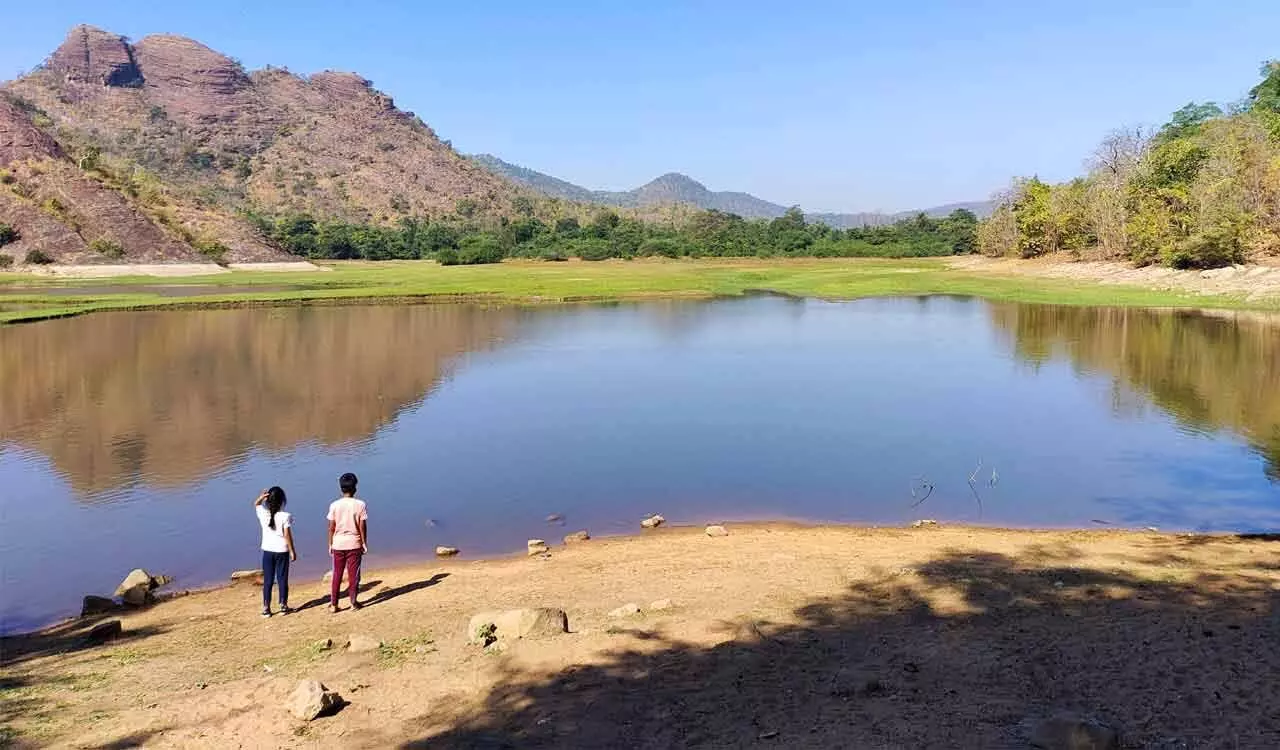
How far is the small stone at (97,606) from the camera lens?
10625 mm

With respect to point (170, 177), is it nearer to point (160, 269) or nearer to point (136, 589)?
point (160, 269)

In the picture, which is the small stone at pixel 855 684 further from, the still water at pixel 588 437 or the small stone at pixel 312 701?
the still water at pixel 588 437

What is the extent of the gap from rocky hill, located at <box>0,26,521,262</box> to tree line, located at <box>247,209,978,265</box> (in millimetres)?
12222

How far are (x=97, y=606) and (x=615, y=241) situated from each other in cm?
10439

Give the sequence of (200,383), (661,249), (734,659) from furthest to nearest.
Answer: (661,249), (200,383), (734,659)

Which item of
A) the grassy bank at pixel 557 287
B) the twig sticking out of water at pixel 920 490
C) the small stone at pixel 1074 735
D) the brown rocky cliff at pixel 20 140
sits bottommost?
the twig sticking out of water at pixel 920 490

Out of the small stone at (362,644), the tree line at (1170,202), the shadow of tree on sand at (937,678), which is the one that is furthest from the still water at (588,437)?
the tree line at (1170,202)

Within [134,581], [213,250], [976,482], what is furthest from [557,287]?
[134,581]

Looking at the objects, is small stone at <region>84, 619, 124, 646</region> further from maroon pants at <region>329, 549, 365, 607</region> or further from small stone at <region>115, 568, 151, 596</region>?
maroon pants at <region>329, 549, 365, 607</region>

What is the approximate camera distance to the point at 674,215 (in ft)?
544

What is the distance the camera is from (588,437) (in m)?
19.6

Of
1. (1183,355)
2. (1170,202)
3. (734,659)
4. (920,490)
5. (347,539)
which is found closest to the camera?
(734,659)

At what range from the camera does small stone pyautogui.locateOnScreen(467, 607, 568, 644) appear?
825cm

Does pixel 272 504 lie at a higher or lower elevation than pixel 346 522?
higher
